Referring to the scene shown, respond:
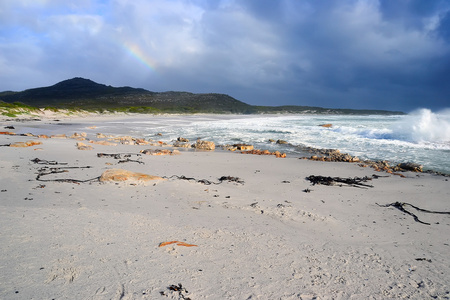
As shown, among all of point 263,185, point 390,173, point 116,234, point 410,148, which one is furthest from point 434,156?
point 116,234

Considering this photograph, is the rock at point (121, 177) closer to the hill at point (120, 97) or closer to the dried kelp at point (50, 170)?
the dried kelp at point (50, 170)

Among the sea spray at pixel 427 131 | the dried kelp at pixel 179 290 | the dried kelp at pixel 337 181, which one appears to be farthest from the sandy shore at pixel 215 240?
the sea spray at pixel 427 131

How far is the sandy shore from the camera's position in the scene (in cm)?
219

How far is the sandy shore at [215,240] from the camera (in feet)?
7.19

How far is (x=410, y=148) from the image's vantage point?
1247 cm

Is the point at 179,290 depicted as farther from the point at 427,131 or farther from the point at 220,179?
the point at 427,131

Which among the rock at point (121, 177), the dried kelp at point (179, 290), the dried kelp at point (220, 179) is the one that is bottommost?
the dried kelp at point (220, 179)

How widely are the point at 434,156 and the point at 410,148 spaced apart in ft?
6.74

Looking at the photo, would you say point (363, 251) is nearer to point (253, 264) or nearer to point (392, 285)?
point (392, 285)

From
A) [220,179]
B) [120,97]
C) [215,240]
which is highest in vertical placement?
[120,97]

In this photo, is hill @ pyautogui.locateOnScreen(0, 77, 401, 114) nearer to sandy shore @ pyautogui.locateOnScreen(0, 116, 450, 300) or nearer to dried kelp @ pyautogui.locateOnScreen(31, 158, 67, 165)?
dried kelp @ pyautogui.locateOnScreen(31, 158, 67, 165)

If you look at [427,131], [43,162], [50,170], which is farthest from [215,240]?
[427,131]

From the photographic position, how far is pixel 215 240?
3016mm

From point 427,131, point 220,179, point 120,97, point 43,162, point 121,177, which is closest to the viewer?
point 121,177
